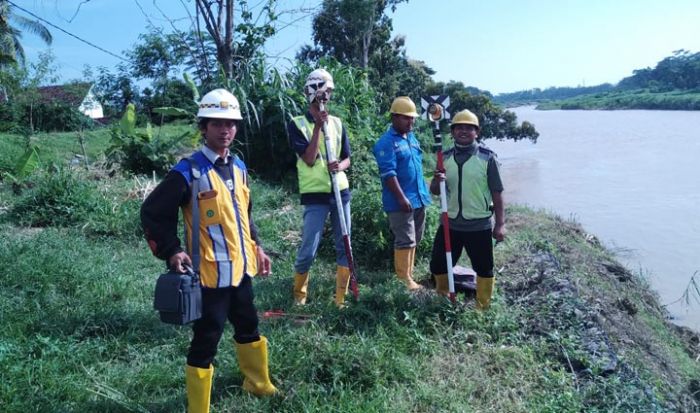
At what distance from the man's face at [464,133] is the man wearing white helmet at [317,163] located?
0.85m

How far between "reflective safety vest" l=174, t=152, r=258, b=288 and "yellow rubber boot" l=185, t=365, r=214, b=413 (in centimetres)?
44

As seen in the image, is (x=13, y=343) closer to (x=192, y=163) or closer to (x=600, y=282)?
(x=192, y=163)

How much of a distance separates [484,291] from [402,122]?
4.92ft

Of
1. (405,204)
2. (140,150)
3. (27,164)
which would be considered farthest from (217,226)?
(140,150)

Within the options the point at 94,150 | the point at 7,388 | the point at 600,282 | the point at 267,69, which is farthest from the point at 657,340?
the point at 94,150

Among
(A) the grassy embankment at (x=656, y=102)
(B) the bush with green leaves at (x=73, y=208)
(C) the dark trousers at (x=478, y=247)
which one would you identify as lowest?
(A) the grassy embankment at (x=656, y=102)

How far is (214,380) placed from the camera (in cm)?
325

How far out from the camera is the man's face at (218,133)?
268 cm

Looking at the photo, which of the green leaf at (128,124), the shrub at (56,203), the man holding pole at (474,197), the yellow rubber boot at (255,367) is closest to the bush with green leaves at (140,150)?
the green leaf at (128,124)

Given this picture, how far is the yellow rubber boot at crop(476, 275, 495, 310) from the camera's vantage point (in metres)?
4.28

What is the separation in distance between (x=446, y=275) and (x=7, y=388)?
3102mm

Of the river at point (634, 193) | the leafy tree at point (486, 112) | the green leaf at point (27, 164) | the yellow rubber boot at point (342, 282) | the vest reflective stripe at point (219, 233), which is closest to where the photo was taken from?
the vest reflective stripe at point (219, 233)

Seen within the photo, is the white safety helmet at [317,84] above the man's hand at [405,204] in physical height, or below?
above

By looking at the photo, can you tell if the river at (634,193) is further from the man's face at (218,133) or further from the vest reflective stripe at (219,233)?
the man's face at (218,133)
